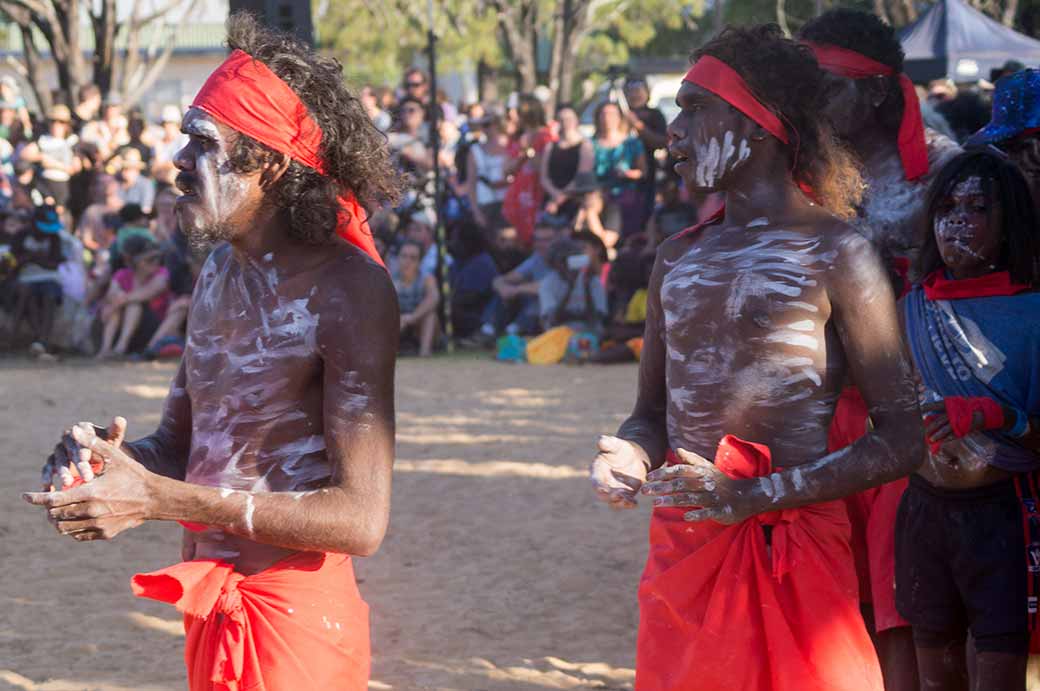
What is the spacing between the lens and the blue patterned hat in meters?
3.67

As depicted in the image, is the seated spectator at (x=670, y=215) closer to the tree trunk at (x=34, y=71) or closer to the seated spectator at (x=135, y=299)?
the seated spectator at (x=135, y=299)

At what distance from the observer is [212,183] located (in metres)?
2.55

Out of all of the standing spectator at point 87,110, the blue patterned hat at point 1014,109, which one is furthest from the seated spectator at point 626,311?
the blue patterned hat at point 1014,109

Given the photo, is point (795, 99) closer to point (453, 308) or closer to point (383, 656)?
point (383, 656)

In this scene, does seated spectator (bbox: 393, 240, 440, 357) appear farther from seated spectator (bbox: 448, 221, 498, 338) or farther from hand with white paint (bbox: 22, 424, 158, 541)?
hand with white paint (bbox: 22, 424, 158, 541)

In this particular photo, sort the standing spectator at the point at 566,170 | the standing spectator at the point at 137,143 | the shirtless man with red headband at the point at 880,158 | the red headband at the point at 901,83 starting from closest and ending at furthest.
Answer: the shirtless man with red headband at the point at 880,158 → the red headband at the point at 901,83 → the standing spectator at the point at 566,170 → the standing spectator at the point at 137,143

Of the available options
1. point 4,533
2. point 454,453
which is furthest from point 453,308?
point 4,533

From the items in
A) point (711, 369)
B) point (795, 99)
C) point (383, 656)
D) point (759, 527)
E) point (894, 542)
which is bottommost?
point (383, 656)

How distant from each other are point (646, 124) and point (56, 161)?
254 inches

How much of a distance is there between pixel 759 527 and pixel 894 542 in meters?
1.10

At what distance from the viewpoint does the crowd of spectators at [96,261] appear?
12219 mm

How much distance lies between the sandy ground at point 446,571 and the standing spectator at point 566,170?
3.03 meters

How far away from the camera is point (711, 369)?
271cm

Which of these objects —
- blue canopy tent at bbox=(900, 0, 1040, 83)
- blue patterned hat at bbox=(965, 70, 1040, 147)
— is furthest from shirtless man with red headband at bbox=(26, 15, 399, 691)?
blue canopy tent at bbox=(900, 0, 1040, 83)
